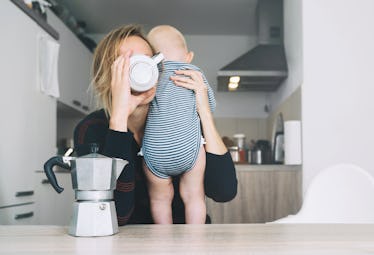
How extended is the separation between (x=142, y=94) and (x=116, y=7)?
268 centimetres

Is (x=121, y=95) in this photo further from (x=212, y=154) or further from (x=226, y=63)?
(x=226, y=63)

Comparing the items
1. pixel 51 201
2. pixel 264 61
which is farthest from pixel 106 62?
pixel 264 61

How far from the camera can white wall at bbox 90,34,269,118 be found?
414cm

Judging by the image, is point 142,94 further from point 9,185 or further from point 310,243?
point 9,185

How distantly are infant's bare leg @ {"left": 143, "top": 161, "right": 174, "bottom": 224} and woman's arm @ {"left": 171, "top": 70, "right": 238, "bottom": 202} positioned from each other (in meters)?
0.11

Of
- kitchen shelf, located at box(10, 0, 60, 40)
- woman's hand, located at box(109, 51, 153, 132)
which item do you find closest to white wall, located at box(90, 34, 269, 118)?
kitchen shelf, located at box(10, 0, 60, 40)

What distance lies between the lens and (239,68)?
10.2 ft

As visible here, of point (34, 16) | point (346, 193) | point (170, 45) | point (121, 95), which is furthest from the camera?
point (34, 16)

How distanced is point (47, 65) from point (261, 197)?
1.34m

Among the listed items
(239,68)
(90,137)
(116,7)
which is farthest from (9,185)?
(116,7)

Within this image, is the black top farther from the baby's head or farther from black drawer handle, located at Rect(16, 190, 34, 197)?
black drawer handle, located at Rect(16, 190, 34, 197)

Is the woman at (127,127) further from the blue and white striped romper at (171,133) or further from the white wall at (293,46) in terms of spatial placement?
the white wall at (293,46)

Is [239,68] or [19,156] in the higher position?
[239,68]

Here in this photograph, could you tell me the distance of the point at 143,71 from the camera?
38.9 inches
